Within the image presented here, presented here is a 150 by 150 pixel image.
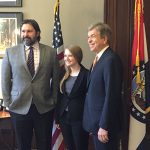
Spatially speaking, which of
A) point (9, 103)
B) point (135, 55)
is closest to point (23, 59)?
point (9, 103)

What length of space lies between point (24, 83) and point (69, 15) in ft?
4.27

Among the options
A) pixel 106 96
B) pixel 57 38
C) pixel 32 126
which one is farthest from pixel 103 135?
pixel 57 38

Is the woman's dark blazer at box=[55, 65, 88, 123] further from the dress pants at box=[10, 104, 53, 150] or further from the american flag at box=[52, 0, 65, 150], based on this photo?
the american flag at box=[52, 0, 65, 150]

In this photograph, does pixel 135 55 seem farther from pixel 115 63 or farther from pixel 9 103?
pixel 9 103

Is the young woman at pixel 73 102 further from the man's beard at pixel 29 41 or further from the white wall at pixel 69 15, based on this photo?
the white wall at pixel 69 15

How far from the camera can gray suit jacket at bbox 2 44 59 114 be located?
252cm

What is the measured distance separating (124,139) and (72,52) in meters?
1.01

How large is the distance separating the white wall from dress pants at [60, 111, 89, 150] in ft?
3.74

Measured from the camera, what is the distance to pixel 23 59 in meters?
2.53

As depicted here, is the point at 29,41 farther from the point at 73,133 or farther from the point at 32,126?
the point at 73,133

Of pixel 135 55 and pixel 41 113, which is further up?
pixel 135 55

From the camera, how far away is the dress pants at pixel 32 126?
2547 millimetres

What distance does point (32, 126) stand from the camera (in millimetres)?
2611

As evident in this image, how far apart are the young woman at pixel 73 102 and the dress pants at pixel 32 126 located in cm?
13
